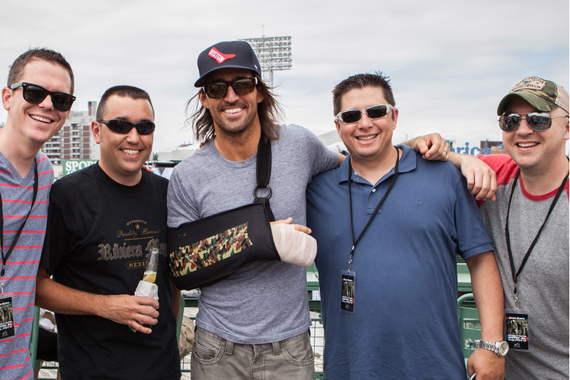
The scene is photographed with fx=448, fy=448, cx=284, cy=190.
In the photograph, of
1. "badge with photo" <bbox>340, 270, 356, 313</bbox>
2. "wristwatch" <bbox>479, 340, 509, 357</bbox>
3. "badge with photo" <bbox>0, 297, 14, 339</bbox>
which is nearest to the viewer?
"badge with photo" <bbox>0, 297, 14, 339</bbox>

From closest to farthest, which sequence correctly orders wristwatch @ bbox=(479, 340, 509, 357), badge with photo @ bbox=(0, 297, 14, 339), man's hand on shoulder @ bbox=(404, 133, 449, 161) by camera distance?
badge with photo @ bbox=(0, 297, 14, 339), wristwatch @ bbox=(479, 340, 509, 357), man's hand on shoulder @ bbox=(404, 133, 449, 161)

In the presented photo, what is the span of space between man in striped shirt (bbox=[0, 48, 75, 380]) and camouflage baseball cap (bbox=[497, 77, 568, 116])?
247cm

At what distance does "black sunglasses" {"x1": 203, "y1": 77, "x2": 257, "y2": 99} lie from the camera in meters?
2.62

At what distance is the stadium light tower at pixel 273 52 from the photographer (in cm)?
4672

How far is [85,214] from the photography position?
2516 mm

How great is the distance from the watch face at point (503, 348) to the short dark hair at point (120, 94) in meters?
2.49

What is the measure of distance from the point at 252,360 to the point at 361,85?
5.54 feet

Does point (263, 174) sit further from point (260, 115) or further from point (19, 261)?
point (19, 261)

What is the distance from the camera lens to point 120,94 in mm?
2785

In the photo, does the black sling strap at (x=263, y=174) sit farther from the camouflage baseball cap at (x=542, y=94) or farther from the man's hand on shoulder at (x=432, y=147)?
the camouflage baseball cap at (x=542, y=94)

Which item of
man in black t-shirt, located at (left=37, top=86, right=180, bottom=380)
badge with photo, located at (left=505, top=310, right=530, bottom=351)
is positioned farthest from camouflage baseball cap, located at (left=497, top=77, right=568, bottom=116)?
man in black t-shirt, located at (left=37, top=86, right=180, bottom=380)

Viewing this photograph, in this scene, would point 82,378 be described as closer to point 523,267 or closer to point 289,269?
point 289,269

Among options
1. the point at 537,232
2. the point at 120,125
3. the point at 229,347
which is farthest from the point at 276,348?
the point at 120,125

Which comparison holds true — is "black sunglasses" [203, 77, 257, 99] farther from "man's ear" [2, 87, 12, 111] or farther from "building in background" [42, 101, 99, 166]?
"building in background" [42, 101, 99, 166]
